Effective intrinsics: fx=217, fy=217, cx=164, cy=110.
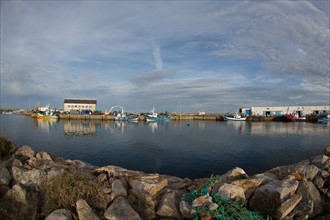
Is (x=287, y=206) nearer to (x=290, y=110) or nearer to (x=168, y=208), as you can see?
(x=168, y=208)

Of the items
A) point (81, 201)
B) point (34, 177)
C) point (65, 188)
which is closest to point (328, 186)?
point (81, 201)

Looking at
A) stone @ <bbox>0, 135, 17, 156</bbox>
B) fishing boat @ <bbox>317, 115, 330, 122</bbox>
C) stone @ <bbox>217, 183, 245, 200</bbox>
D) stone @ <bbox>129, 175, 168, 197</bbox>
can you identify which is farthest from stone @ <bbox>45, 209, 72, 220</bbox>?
fishing boat @ <bbox>317, 115, 330, 122</bbox>

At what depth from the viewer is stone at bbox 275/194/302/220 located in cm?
528

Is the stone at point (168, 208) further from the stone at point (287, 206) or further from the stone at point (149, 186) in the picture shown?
the stone at point (287, 206)

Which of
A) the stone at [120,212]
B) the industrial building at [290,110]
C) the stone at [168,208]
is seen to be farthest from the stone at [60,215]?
the industrial building at [290,110]

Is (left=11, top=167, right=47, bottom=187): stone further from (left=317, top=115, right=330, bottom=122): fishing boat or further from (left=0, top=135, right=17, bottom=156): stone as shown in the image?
(left=317, top=115, right=330, bottom=122): fishing boat

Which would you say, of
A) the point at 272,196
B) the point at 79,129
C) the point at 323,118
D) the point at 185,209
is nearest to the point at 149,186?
the point at 185,209

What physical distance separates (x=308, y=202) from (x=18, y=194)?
7.60 metres

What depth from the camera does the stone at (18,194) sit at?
18.4 ft

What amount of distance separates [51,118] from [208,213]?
9399 centimetres

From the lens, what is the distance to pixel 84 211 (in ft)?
16.0

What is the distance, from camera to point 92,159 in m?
21.0

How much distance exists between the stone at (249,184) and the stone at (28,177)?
5.95 m

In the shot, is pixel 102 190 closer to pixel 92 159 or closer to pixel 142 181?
pixel 142 181
